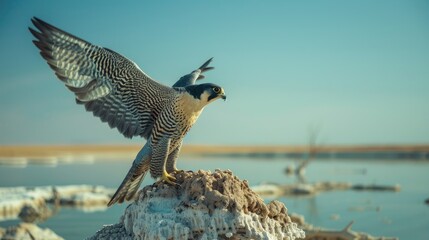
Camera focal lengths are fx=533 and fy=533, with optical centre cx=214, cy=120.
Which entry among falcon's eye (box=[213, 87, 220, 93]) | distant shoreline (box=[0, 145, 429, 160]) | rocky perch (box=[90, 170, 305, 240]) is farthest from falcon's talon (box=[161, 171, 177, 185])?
distant shoreline (box=[0, 145, 429, 160])

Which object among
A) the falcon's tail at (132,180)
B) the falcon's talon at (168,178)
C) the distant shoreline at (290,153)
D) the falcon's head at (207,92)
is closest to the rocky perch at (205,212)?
the falcon's talon at (168,178)

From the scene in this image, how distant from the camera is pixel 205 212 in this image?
4742 millimetres

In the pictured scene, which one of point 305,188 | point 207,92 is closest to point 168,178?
point 207,92

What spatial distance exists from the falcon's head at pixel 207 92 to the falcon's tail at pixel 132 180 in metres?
0.93

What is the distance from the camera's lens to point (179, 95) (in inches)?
227

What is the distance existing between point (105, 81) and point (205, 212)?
2260 mm

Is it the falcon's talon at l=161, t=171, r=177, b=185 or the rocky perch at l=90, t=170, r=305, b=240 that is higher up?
the falcon's talon at l=161, t=171, r=177, b=185

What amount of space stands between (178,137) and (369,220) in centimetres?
1203

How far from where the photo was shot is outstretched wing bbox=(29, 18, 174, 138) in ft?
19.8

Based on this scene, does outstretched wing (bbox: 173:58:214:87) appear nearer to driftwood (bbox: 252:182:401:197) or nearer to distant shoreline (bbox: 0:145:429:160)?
driftwood (bbox: 252:182:401:197)

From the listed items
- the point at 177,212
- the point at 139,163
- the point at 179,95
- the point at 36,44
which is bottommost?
the point at 177,212

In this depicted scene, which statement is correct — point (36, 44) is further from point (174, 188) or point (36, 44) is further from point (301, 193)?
point (301, 193)

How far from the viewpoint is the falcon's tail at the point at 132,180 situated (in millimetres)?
5812

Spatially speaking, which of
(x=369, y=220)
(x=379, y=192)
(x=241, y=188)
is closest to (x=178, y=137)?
(x=241, y=188)
